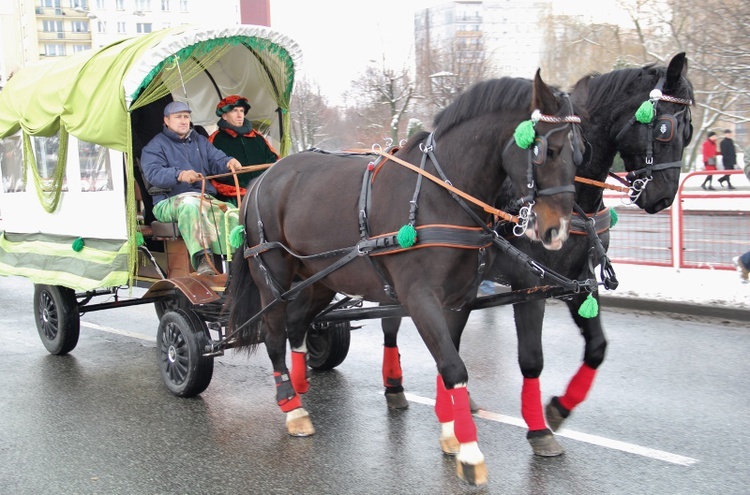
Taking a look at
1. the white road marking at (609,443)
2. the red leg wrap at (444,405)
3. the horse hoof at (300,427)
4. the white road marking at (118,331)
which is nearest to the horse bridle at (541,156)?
the red leg wrap at (444,405)

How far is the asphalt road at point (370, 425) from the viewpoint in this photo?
13.9 feet

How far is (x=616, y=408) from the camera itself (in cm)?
527

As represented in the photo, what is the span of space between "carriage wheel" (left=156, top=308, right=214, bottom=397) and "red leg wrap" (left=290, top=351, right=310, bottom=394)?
62 centimetres

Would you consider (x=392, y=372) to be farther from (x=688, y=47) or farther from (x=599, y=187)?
(x=688, y=47)

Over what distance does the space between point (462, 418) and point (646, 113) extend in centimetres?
200

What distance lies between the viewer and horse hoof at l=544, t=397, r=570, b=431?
15.7 ft

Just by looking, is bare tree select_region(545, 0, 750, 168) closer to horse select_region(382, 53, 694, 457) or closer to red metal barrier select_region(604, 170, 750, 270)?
red metal barrier select_region(604, 170, 750, 270)

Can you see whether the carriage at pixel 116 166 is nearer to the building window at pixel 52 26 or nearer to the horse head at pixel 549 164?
the horse head at pixel 549 164

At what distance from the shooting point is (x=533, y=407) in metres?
4.54

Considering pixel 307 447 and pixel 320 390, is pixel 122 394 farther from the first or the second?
pixel 307 447

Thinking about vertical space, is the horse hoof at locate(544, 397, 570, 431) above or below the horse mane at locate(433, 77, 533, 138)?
below

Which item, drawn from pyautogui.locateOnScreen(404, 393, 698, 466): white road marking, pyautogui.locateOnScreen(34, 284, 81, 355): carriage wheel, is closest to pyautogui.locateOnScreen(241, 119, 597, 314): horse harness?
pyautogui.locateOnScreen(404, 393, 698, 466): white road marking

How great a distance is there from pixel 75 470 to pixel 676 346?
199 inches

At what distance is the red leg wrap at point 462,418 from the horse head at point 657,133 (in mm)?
1575
